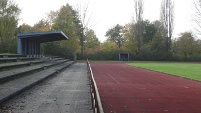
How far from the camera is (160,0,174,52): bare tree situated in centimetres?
6594

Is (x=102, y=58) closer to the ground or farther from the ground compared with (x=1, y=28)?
closer to the ground

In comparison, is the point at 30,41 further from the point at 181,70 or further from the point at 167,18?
the point at 167,18

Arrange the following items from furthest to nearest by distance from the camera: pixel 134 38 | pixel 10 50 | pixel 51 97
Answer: pixel 134 38 → pixel 10 50 → pixel 51 97

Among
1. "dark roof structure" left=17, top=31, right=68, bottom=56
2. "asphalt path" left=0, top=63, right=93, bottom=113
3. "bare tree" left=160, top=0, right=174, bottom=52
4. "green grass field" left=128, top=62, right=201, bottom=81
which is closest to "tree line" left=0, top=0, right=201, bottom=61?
"bare tree" left=160, top=0, right=174, bottom=52

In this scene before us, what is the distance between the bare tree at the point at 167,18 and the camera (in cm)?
6594

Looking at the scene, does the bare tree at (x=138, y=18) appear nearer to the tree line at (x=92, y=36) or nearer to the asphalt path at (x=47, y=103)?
the tree line at (x=92, y=36)

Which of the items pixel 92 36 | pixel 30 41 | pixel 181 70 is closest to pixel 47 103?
pixel 181 70

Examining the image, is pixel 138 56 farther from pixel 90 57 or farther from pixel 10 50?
pixel 10 50

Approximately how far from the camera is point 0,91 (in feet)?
31.7

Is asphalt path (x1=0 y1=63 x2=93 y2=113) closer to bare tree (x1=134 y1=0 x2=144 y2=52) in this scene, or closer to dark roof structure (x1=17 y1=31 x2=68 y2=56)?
dark roof structure (x1=17 y1=31 x2=68 y2=56)

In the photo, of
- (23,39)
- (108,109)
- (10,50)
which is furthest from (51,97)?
(10,50)

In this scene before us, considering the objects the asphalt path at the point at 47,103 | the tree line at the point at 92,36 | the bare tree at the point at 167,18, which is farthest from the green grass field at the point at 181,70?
the bare tree at the point at 167,18

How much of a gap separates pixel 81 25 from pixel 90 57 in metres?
7.57

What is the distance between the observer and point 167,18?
6588 centimetres
